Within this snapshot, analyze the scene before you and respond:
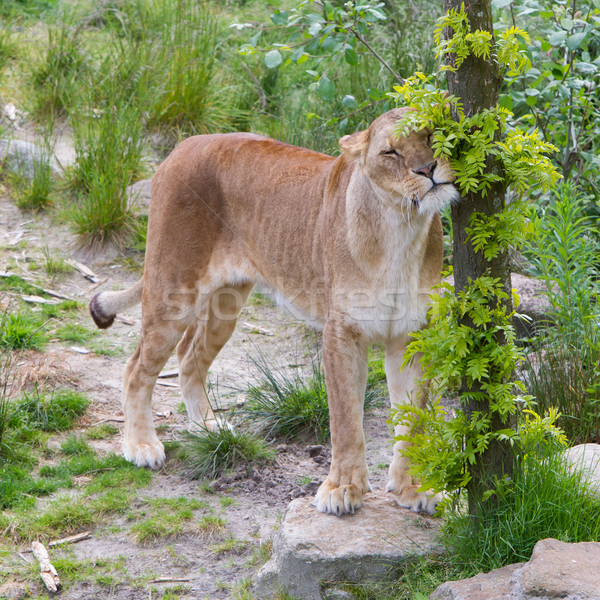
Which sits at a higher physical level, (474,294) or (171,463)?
(474,294)

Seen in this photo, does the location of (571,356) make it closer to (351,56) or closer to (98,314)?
(351,56)

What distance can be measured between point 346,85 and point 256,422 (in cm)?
392

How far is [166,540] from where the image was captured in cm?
397

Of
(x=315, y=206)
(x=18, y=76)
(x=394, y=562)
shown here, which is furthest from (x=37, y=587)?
(x=18, y=76)

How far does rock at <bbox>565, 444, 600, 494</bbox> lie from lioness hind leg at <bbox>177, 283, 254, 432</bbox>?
230cm

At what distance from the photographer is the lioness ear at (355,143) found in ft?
11.7

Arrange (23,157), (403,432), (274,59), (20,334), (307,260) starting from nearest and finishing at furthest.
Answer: (403,432) → (307,260) → (274,59) → (20,334) → (23,157)

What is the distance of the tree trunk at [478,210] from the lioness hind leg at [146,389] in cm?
222

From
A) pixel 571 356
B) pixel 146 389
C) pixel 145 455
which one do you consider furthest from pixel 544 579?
pixel 146 389

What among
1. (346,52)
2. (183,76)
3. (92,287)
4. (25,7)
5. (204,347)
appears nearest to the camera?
(346,52)

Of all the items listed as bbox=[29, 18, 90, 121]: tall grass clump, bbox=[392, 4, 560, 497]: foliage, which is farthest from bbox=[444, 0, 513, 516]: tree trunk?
bbox=[29, 18, 90, 121]: tall grass clump

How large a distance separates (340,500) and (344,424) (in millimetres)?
332

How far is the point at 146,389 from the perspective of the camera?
16.0 ft

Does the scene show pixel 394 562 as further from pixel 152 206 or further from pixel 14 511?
pixel 152 206
